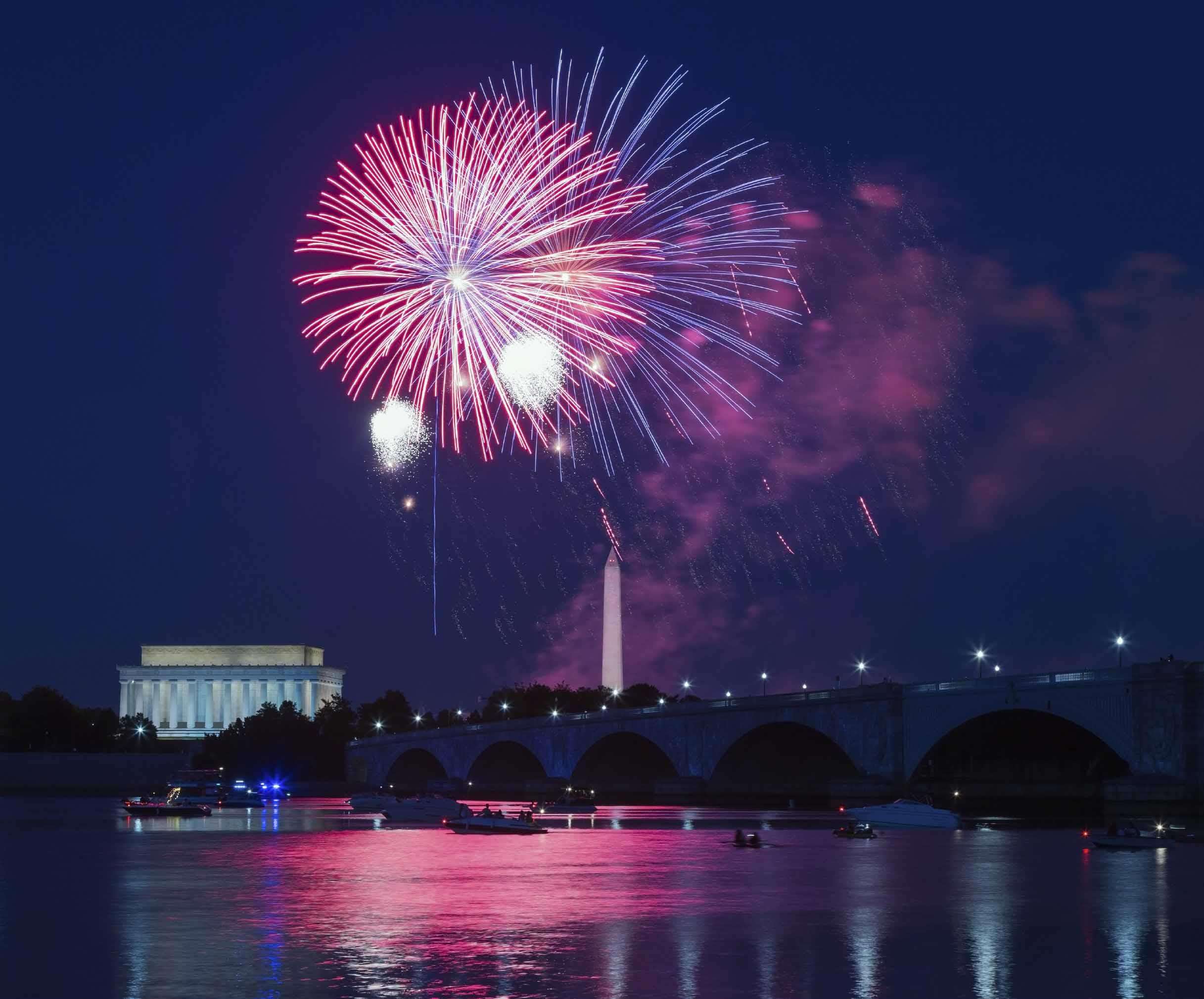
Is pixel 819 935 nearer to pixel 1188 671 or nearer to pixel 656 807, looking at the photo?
pixel 1188 671

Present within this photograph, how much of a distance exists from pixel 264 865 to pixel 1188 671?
5904cm

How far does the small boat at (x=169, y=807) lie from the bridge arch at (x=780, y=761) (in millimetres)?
49002

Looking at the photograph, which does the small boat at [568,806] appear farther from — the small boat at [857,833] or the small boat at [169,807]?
the small boat at [857,833]

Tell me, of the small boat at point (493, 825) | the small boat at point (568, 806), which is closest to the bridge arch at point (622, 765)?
the small boat at point (568, 806)

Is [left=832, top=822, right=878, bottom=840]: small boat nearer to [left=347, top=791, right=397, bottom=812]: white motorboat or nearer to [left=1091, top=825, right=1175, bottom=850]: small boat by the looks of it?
[left=1091, top=825, right=1175, bottom=850]: small boat

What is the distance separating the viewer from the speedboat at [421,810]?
107625 mm

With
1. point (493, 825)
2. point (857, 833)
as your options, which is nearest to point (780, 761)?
point (493, 825)

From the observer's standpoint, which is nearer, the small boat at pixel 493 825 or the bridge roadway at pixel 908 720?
the small boat at pixel 493 825

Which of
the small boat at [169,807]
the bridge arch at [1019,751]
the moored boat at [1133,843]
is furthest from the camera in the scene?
the small boat at [169,807]

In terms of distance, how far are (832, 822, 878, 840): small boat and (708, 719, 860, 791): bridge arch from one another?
2302 inches

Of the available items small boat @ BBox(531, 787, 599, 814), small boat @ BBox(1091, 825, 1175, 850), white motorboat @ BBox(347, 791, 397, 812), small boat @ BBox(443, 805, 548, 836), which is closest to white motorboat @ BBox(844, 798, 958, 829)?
small boat @ BBox(443, 805, 548, 836)

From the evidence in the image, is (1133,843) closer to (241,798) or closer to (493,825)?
(493,825)

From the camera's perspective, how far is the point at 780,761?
162m

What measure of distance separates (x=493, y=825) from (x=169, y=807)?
3734 cm
